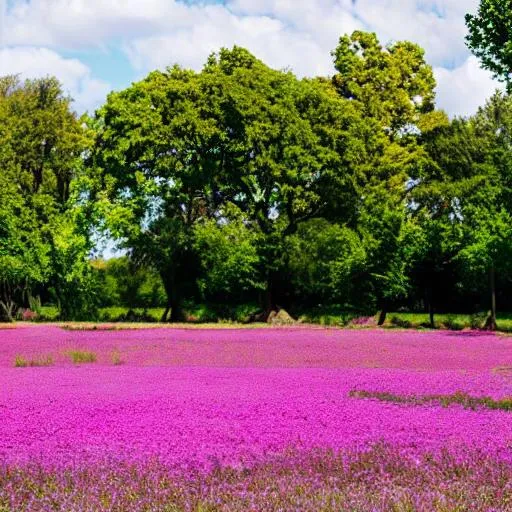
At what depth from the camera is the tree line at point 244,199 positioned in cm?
5438

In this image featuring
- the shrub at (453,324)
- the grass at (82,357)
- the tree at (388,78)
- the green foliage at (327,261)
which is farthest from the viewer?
the tree at (388,78)

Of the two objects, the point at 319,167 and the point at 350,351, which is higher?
the point at 319,167

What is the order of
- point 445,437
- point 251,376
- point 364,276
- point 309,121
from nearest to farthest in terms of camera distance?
1. point 445,437
2. point 251,376
3. point 364,276
4. point 309,121

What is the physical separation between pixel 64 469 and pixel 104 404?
14.8 ft

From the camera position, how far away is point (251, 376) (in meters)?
17.8

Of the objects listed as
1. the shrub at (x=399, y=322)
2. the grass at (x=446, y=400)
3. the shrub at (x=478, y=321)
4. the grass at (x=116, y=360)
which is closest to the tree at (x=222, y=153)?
the shrub at (x=399, y=322)

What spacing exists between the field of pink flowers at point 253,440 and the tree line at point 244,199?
3463 centimetres

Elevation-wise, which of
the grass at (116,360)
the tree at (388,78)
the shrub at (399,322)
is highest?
the tree at (388,78)

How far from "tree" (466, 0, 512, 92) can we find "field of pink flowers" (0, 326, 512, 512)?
20.2 meters

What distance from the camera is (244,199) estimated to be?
59.7 m

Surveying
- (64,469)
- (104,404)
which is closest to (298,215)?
(104,404)

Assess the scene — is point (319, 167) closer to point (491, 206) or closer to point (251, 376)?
point (491, 206)

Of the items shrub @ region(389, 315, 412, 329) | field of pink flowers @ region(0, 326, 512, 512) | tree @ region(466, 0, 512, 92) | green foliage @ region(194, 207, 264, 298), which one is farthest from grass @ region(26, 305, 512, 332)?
field of pink flowers @ region(0, 326, 512, 512)

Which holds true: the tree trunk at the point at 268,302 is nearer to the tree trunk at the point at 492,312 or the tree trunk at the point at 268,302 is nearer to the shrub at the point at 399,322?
the shrub at the point at 399,322
